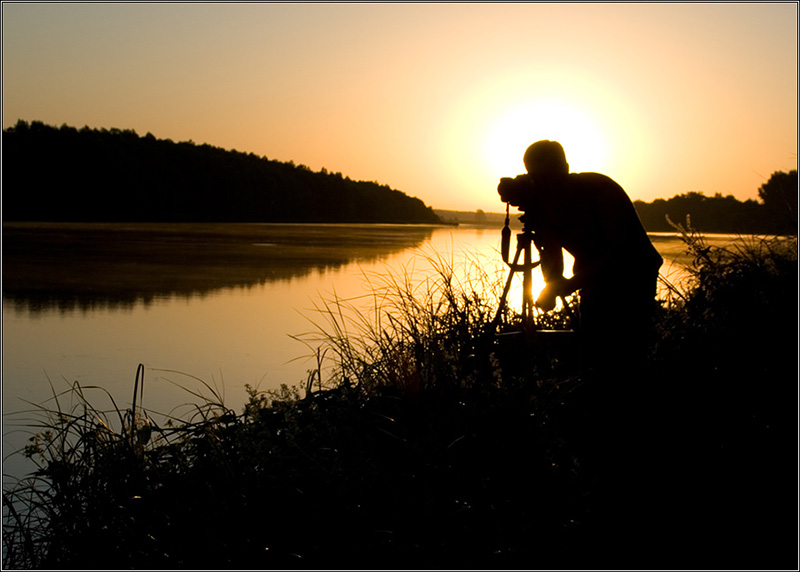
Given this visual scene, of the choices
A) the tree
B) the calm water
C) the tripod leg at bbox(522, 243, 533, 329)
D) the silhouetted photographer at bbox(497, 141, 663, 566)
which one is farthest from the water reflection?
the silhouetted photographer at bbox(497, 141, 663, 566)

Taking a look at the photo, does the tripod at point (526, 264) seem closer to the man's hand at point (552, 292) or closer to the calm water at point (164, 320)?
the man's hand at point (552, 292)

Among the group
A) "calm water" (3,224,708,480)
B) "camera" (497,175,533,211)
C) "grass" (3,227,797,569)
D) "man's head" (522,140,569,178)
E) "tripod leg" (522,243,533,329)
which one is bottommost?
"calm water" (3,224,708,480)

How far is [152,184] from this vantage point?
71062 millimetres

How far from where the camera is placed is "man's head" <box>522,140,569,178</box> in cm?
363

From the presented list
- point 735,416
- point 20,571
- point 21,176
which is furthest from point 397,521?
point 21,176

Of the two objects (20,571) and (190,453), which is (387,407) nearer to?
(190,453)

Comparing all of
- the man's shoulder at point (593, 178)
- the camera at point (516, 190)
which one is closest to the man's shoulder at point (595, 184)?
the man's shoulder at point (593, 178)

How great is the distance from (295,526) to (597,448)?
179cm

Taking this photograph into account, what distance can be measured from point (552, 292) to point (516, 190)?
1.80 ft

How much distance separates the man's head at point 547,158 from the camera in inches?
143

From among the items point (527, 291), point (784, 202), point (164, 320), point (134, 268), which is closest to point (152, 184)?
point (134, 268)

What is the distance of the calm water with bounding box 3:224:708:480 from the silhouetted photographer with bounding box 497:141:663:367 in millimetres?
2481

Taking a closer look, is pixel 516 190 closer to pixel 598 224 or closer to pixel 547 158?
pixel 547 158

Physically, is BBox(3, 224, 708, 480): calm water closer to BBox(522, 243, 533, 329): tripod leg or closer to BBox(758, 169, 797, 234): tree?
BBox(758, 169, 797, 234): tree
